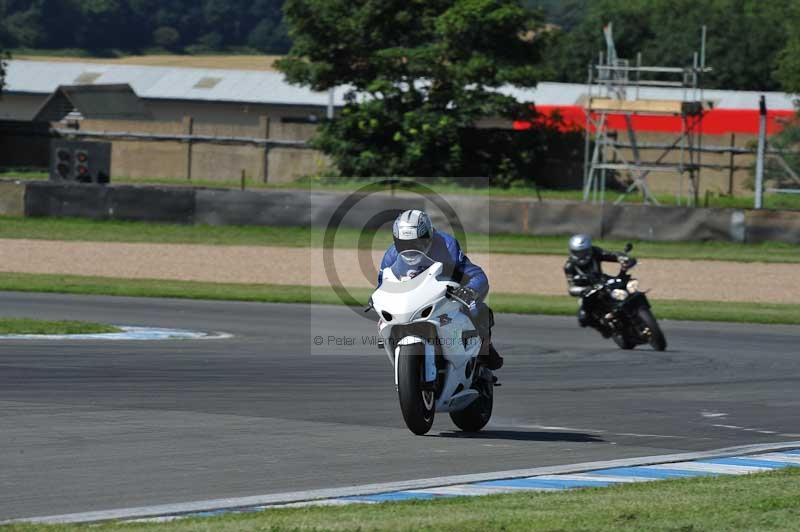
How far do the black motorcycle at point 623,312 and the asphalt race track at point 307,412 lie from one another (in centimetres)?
29

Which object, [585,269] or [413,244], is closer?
[413,244]

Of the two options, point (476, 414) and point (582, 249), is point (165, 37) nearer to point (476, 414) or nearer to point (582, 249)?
point (582, 249)

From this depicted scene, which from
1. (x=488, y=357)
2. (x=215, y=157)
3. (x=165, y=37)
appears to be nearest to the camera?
(x=488, y=357)

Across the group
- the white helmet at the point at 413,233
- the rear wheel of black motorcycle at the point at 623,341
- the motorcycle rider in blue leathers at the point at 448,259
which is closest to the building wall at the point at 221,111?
the rear wheel of black motorcycle at the point at 623,341

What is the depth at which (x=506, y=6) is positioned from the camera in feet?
170

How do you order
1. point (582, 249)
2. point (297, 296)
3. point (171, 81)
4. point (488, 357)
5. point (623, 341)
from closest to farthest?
point (488, 357) < point (623, 341) < point (582, 249) < point (297, 296) < point (171, 81)

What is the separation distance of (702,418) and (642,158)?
136 feet

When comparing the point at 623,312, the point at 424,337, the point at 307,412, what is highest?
the point at 424,337

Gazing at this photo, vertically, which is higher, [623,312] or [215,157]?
[215,157]

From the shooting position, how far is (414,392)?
Answer: 9977 millimetres

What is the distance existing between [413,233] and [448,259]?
414 mm

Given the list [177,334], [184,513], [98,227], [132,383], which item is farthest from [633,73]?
[184,513]

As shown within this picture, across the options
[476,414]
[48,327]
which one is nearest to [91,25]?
[48,327]

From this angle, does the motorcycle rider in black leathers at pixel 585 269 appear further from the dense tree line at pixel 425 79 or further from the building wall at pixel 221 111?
the building wall at pixel 221 111
